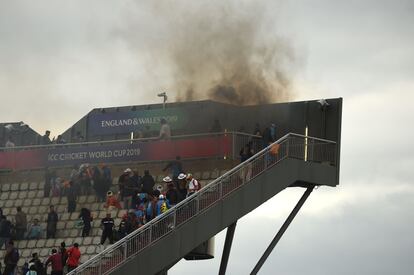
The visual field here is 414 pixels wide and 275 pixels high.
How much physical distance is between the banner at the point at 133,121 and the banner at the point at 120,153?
1.67 m

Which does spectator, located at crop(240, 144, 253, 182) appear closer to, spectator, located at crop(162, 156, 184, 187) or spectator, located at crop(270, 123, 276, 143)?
spectator, located at crop(270, 123, 276, 143)

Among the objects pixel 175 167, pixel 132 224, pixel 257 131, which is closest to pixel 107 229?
pixel 132 224

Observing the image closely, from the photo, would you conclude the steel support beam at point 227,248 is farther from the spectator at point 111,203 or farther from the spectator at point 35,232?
the spectator at point 35,232

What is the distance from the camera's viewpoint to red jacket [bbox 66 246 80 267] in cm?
4853

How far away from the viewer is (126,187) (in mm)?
52812

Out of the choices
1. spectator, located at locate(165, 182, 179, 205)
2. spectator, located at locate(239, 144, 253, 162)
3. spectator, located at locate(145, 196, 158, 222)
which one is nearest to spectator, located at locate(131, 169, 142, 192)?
spectator, located at locate(165, 182, 179, 205)

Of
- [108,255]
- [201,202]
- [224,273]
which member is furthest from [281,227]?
[108,255]

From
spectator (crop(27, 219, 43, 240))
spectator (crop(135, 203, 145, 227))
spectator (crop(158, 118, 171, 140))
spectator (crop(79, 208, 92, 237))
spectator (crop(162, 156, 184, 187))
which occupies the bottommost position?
spectator (crop(27, 219, 43, 240))

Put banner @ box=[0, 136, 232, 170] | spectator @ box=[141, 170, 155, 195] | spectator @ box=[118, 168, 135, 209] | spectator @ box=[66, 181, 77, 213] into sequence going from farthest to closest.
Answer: banner @ box=[0, 136, 232, 170], spectator @ box=[66, 181, 77, 213], spectator @ box=[118, 168, 135, 209], spectator @ box=[141, 170, 155, 195]

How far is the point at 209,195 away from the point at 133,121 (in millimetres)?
10953

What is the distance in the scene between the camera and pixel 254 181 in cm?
5262

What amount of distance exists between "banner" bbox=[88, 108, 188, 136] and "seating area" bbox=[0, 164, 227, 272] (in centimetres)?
419

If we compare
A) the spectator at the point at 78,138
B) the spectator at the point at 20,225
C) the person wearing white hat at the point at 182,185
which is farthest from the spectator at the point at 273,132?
the spectator at the point at 78,138

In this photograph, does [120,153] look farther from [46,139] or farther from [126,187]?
[126,187]
